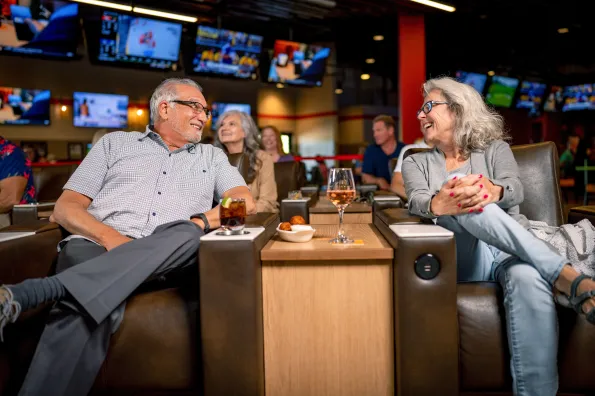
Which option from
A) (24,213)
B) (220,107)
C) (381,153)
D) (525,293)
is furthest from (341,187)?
(220,107)

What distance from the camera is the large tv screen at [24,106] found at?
8.96 metres

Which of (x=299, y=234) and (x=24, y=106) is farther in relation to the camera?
(x=24, y=106)

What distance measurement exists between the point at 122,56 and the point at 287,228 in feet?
20.3

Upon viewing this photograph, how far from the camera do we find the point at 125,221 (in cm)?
230

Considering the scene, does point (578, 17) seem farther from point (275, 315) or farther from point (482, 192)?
point (275, 315)

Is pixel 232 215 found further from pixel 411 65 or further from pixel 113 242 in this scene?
pixel 411 65

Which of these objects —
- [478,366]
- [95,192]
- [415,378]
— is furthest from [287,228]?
[95,192]

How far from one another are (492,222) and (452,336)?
0.48 m

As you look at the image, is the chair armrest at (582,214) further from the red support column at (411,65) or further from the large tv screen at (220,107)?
the large tv screen at (220,107)

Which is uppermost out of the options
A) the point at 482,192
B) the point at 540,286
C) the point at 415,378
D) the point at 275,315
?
the point at 482,192

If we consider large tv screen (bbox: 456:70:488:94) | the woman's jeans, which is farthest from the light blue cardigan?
large tv screen (bbox: 456:70:488:94)

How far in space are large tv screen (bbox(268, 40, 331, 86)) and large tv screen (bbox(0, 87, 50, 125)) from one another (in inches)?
171

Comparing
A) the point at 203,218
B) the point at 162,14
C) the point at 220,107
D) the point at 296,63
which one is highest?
the point at 162,14

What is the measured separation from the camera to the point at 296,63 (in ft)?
29.5
